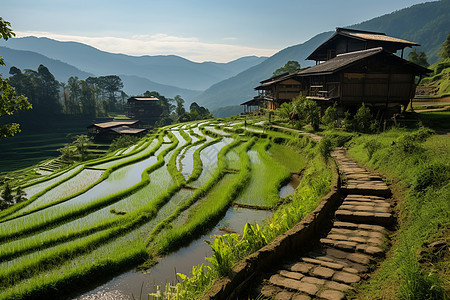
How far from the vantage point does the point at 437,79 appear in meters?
37.8

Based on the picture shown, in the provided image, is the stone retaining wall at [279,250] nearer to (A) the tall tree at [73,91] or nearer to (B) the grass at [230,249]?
(B) the grass at [230,249]

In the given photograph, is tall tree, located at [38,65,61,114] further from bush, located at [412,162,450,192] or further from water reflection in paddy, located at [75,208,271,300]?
bush, located at [412,162,450,192]

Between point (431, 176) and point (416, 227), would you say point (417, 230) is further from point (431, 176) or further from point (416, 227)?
point (431, 176)

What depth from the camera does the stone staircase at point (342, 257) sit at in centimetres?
403

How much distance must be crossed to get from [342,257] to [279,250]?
113 cm

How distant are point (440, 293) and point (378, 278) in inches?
36.7

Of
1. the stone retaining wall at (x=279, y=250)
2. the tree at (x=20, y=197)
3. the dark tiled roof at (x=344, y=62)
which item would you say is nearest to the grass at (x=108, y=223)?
the tree at (x=20, y=197)

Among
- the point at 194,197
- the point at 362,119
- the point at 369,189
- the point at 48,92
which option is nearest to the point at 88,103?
the point at 48,92

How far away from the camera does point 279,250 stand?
4914 mm

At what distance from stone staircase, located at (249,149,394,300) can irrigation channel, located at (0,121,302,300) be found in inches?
119

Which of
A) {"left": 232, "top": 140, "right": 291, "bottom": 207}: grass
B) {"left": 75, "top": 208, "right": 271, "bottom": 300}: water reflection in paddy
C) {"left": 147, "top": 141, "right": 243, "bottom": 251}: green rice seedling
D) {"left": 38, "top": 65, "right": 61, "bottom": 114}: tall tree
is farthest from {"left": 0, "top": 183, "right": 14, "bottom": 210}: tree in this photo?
{"left": 38, "top": 65, "right": 61, "bottom": 114}: tall tree

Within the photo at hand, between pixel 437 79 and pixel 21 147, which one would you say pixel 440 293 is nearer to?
pixel 437 79

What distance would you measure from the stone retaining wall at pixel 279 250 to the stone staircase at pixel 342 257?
19cm

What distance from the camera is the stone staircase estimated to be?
4.03 m
